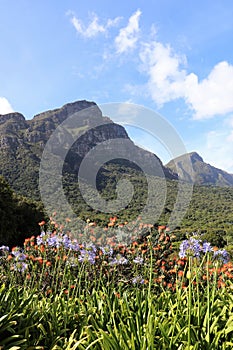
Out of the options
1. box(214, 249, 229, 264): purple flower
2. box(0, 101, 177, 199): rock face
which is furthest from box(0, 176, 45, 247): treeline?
box(214, 249, 229, 264): purple flower

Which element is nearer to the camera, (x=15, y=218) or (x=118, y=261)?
(x=118, y=261)

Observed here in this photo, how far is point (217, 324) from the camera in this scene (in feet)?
8.17

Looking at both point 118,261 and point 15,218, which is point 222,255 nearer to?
point 118,261

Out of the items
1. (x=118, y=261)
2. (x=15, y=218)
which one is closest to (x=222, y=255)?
(x=118, y=261)

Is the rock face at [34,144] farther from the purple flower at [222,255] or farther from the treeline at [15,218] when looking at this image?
the purple flower at [222,255]

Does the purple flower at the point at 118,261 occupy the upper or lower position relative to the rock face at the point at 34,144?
lower

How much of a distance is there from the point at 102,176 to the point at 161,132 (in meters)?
41.3

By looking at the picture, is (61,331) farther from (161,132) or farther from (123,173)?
(123,173)

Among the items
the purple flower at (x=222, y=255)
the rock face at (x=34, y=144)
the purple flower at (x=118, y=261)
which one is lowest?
the purple flower at (x=118, y=261)

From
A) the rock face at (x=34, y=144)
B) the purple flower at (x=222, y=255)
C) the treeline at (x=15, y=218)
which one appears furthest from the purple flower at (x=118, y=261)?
the rock face at (x=34, y=144)

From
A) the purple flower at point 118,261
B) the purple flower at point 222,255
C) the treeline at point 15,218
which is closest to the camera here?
the purple flower at point 222,255

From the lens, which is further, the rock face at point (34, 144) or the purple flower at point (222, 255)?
the rock face at point (34, 144)

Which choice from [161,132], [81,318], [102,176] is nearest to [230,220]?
[102,176]

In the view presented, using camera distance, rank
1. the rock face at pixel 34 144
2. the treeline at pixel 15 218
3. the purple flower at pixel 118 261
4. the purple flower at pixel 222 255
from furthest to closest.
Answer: the rock face at pixel 34 144
the treeline at pixel 15 218
the purple flower at pixel 118 261
the purple flower at pixel 222 255
